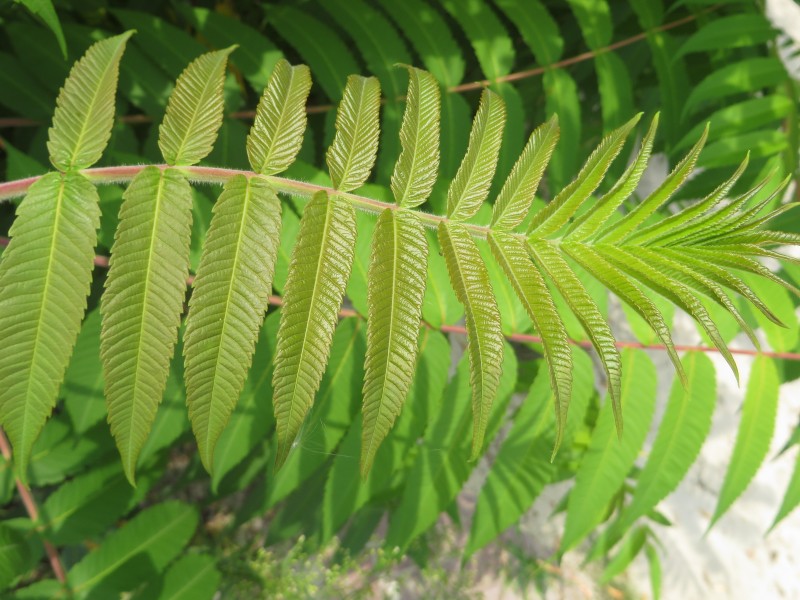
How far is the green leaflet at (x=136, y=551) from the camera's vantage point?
5.03ft

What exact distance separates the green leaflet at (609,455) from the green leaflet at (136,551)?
938 millimetres

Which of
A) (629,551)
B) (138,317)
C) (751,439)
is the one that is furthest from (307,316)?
(629,551)

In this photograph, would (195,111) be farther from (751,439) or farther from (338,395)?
(751,439)

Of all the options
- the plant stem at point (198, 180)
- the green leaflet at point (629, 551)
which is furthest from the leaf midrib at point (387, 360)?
the green leaflet at point (629, 551)

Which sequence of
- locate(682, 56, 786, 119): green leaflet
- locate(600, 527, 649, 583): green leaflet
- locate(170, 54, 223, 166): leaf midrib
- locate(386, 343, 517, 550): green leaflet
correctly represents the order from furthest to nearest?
locate(600, 527, 649, 583): green leaflet, locate(682, 56, 786, 119): green leaflet, locate(386, 343, 517, 550): green leaflet, locate(170, 54, 223, 166): leaf midrib

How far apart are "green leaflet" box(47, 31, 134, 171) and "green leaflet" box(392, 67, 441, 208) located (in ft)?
1.18

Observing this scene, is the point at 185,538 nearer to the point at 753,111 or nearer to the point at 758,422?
the point at 758,422

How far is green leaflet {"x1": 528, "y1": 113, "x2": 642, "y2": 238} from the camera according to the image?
2.90 ft

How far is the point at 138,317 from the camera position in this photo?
74 centimetres

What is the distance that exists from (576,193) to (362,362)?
672 millimetres

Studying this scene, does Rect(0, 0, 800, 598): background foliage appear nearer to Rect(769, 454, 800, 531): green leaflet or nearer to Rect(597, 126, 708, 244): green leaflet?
Rect(769, 454, 800, 531): green leaflet

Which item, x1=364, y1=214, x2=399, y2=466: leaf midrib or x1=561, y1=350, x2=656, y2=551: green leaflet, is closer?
x1=364, y1=214, x2=399, y2=466: leaf midrib

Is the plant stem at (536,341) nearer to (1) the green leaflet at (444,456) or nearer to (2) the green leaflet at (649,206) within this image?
(1) the green leaflet at (444,456)

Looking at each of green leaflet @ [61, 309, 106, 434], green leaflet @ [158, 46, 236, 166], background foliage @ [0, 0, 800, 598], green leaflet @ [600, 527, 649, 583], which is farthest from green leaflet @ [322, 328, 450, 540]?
green leaflet @ [600, 527, 649, 583]
